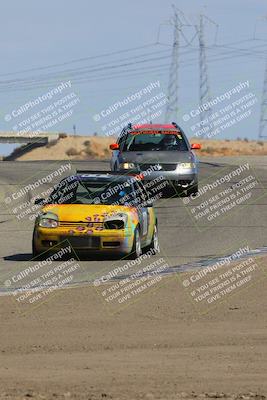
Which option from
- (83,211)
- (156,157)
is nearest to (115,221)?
(83,211)

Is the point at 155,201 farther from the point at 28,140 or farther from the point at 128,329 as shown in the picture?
the point at 28,140

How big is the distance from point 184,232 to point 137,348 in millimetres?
12313

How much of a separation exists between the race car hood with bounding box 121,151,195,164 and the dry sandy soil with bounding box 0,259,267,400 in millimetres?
15152

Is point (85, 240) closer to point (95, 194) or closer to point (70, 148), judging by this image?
point (95, 194)

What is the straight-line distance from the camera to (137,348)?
9711 millimetres

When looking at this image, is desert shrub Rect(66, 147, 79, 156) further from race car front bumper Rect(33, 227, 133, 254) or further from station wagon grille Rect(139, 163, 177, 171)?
race car front bumper Rect(33, 227, 133, 254)

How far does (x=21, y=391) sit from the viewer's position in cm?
789

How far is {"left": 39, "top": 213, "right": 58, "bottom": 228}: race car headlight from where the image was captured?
57.0ft

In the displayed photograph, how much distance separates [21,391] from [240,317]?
4.05m

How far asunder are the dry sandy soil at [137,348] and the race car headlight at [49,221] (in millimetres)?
3988

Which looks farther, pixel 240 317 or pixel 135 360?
pixel 240 317

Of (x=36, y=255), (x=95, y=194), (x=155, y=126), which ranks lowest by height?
(x=155, y=126)

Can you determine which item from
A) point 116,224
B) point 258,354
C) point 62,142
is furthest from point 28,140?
point 258,354

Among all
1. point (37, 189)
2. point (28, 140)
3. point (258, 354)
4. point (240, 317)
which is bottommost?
point (28, 140)
